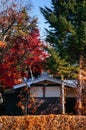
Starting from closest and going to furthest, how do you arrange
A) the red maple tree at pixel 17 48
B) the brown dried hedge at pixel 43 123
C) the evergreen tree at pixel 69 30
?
1. the brown dried hedge at pixel 43 123
2. the evergreen tree at pixel 69 30
3. the red maple tree at pixel 17 48

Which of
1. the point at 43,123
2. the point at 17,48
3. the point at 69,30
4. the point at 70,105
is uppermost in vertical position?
the point at 69,30

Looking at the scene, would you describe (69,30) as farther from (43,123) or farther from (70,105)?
(43,123)

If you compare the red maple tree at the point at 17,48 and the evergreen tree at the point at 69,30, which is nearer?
the evergreen tree at the point at 69,30

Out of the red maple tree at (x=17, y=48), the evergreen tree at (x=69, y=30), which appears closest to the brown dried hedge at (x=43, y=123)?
the evergreen tree at (x=69, y=30)

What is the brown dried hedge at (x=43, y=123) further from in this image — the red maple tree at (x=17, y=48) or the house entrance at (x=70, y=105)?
the red maple tree at (x=17, y=48)

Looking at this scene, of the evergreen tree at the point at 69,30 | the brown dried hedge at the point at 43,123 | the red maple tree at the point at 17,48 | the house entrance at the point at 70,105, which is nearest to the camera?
the brown dried hedge at the point at 43,123

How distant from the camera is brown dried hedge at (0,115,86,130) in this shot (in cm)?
2138

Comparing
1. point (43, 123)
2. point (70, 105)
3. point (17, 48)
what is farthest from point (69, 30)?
point (43, 123)

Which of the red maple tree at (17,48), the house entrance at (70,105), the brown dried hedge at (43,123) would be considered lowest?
the house entrance at (70,105)

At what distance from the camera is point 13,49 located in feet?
114

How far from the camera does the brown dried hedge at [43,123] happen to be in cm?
2138

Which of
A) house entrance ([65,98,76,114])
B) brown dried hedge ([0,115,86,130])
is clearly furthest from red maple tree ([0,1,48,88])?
brown dried hedge ([0,115,86,130])

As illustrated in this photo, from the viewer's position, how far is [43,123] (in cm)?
2141

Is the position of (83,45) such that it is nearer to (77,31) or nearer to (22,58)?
(77,31)
